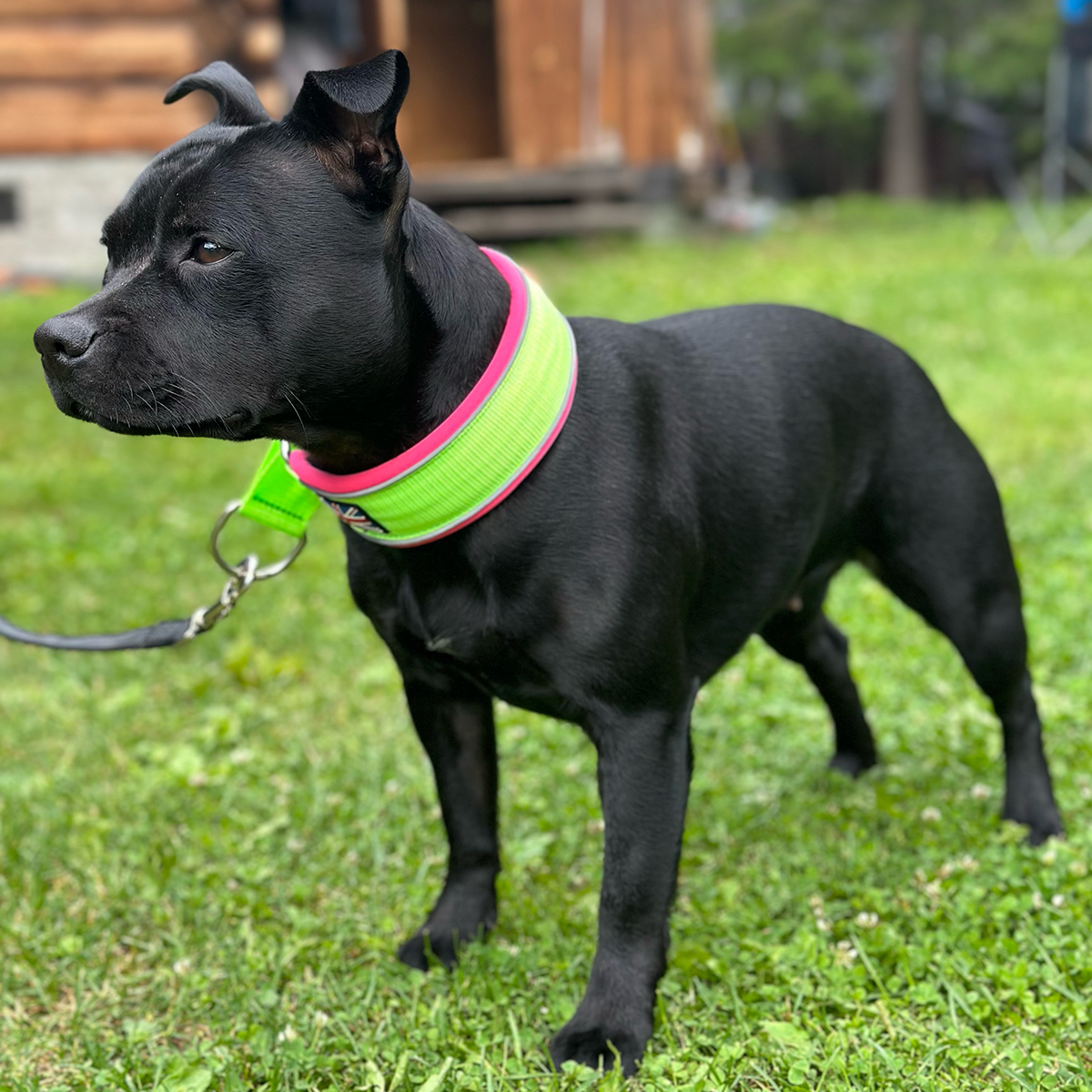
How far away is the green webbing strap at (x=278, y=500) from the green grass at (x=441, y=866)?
0.96m

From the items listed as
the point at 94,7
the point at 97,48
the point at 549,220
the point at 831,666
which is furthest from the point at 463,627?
the point at 549,220

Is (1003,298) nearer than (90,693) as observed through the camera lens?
No

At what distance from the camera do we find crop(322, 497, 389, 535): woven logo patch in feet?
7.16

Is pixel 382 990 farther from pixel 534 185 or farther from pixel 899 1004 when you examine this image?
pixel 534 185

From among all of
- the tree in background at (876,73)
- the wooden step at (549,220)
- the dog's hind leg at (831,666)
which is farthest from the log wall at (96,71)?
the tree in background at (876,73)

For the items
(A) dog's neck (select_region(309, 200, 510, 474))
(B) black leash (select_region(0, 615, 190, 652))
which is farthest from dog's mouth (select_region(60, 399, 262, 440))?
(B) black leash (select_region(0, 615, 190, 652))

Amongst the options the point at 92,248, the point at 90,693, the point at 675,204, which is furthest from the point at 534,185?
the point at 90,693

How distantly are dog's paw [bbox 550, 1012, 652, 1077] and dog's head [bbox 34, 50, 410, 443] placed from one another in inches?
49.4

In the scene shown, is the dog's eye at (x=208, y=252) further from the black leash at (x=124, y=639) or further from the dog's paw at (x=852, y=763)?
the dog's paw at (x=852, y=763)

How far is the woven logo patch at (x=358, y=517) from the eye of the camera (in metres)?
2.18

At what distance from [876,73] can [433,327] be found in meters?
23.9

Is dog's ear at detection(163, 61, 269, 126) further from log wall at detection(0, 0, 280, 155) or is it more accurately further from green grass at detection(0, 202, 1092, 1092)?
log wall at detection(0, 0, 280, 155)

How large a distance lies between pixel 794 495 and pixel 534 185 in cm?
1106

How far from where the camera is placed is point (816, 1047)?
7.63 ft
